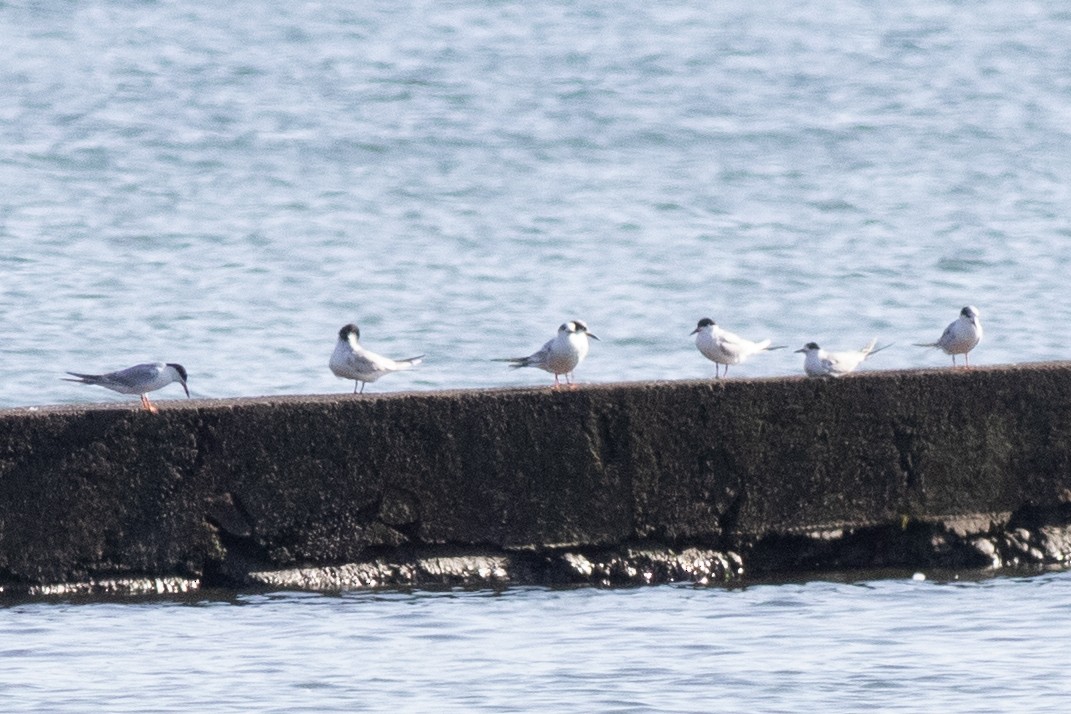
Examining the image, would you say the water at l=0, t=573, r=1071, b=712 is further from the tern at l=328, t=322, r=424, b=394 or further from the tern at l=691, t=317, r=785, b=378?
the tern at l=691, t=317, r=785, b=378

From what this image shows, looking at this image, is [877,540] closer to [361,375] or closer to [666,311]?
[361,375]

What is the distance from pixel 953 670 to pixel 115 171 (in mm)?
19589

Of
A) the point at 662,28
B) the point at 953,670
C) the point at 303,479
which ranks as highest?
the point at 662,28

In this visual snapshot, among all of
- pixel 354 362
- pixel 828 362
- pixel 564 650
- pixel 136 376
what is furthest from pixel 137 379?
pixel 828 362

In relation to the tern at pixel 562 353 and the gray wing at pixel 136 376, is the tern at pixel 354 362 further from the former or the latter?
the gray wing at pixel 136 376

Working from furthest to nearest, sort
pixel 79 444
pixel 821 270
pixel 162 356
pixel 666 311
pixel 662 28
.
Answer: pixel 662 28, pixel 821 270, pixel 666 311, pixel 162 356, pixel 79 444

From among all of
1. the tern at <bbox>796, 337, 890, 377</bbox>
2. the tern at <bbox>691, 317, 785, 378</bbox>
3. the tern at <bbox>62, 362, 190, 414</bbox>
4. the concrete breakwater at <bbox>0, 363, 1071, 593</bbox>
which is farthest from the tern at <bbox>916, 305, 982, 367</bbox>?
the tern at <bbox>62, 362, 190, 414</bbox>

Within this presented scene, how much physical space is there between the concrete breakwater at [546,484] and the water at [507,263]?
0.18 metres

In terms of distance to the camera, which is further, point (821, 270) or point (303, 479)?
point (821, 270)

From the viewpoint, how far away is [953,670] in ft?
21.5

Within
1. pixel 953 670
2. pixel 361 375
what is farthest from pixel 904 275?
pixel 953 670

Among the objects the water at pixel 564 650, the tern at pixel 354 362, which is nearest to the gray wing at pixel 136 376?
the tern at pixel 354 362

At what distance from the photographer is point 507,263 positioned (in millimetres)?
20938

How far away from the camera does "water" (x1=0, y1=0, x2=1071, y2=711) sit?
660 centimetres
